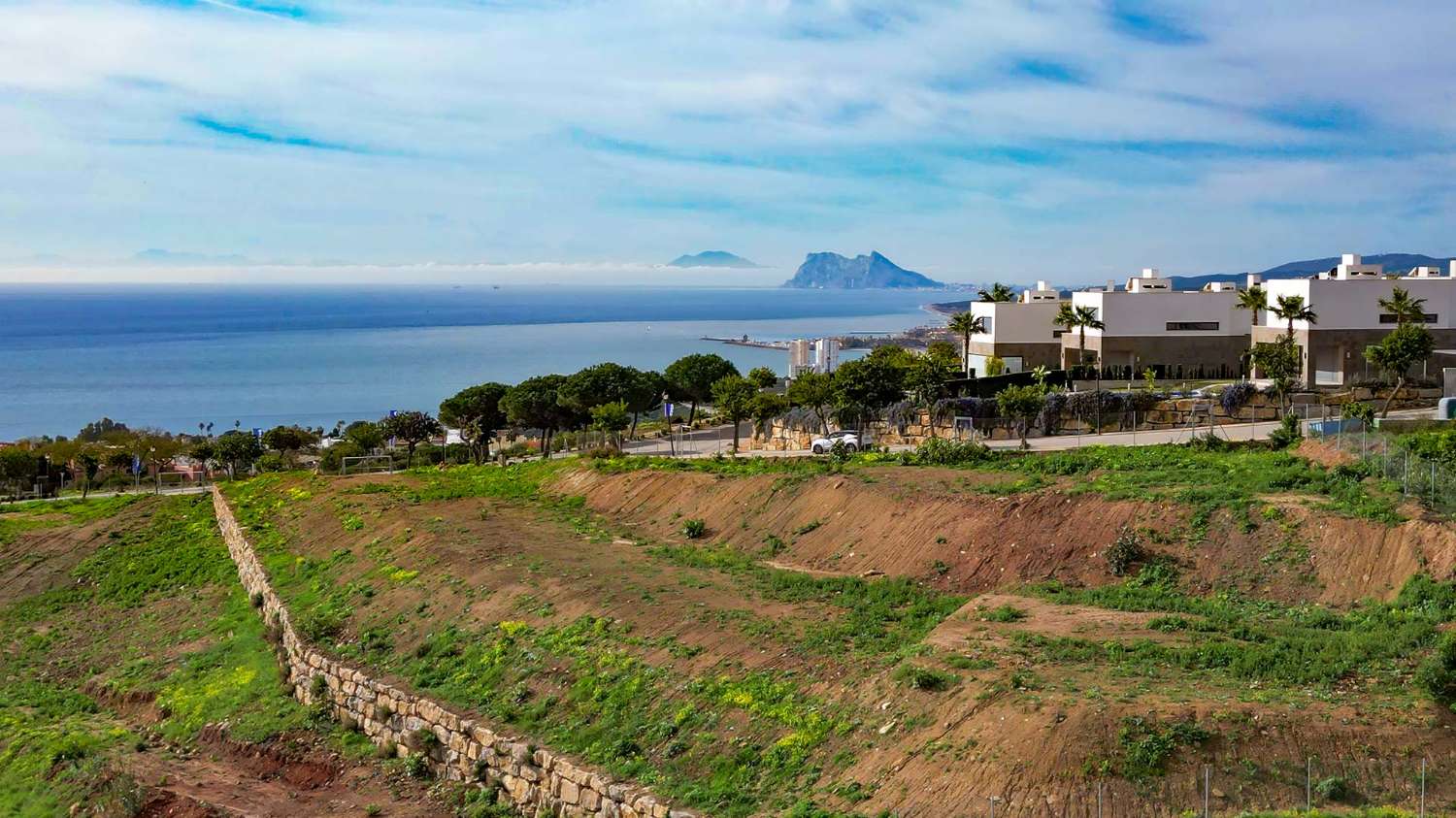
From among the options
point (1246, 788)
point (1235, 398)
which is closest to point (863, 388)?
point (1235, 398)

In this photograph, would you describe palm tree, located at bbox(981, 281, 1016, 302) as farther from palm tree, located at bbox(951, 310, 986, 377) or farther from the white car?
the white car

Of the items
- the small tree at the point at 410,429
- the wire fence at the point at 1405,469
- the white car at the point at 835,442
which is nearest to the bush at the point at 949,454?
the wire fence at the point at 1405,469

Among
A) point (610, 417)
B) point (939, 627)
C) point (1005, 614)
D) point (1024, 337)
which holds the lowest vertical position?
point (939, 627)

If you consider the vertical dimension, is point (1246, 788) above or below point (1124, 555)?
below

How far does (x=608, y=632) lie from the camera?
20.0m

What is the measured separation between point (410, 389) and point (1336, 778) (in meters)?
142

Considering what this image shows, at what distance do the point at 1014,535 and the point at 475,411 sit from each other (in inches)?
1431

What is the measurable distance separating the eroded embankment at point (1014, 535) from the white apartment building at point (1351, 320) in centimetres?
3531

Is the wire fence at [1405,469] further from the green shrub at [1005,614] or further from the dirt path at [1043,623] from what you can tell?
the green shrub at [1005,614]

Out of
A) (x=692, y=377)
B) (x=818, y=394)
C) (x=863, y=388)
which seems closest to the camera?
(x=863, y=388)

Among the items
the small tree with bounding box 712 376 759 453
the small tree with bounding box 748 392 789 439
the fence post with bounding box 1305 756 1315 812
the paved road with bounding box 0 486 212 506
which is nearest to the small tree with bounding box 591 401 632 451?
the small tree with bounding box 712 376 759 453

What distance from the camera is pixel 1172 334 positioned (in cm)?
6328

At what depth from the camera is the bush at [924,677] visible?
15719mm

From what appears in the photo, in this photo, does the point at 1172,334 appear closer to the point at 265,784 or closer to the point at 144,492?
the point at 144,492
